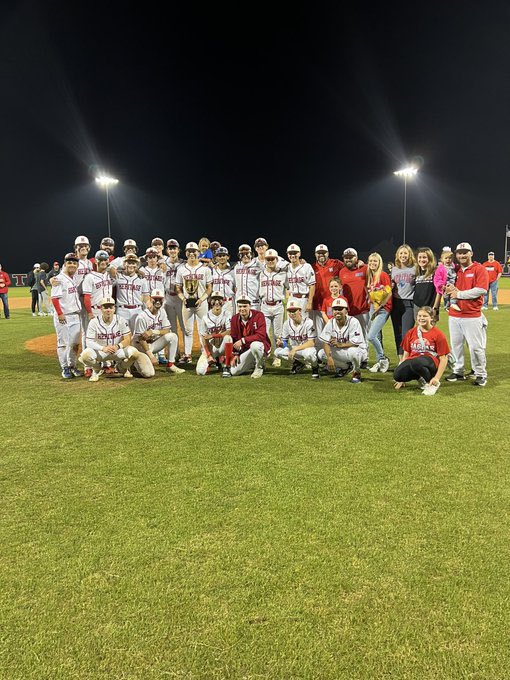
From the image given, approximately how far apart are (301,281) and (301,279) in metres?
0.04

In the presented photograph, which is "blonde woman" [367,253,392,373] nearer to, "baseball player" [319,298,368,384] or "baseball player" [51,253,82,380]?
"baseball player" [319,298,368,384]

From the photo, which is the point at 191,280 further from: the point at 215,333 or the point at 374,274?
the point at 374,274

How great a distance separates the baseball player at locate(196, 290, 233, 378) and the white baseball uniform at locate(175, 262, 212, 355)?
0.30 metres

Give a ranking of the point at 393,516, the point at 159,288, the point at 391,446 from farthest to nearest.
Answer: the point at 159,288 < the point at 391,446 < the point at 393,516

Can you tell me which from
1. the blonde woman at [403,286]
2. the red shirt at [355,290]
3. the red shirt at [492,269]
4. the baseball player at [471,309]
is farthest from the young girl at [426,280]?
the red shirt at [492,269]

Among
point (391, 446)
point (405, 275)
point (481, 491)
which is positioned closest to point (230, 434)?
point (391, 446)

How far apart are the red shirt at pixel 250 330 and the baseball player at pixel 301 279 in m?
0.88

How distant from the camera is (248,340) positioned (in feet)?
24.4

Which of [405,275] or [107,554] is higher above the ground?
[405,275]

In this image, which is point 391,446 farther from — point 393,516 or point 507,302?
point 507,302

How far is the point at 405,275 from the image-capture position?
7.40m

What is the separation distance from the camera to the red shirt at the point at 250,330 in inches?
294

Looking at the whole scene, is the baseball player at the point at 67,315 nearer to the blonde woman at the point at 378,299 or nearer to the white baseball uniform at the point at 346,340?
the white baseball uniform at the point at 346,340

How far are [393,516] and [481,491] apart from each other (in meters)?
0.81
